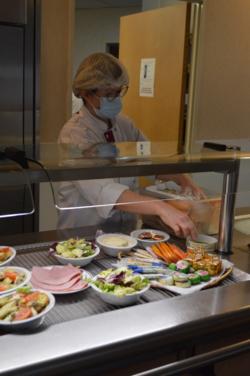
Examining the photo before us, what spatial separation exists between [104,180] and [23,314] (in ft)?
1.68

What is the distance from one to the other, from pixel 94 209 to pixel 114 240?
236 mm

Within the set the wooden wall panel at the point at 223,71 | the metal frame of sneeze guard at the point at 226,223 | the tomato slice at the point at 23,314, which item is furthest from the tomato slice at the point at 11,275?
the wooden wall panel at the point at 223,71

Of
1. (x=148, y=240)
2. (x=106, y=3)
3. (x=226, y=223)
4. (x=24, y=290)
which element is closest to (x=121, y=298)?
(x=24, y=290)

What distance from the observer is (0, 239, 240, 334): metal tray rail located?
3.84 ft

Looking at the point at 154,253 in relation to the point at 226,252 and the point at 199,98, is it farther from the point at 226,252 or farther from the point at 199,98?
the point at 199,98

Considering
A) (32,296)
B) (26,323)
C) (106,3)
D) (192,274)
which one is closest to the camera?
(26,323)

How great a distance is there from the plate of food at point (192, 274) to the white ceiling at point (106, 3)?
520 cm

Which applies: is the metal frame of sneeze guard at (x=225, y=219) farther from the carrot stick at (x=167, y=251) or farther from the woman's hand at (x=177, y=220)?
the carrot stick at (x=167, y=251)

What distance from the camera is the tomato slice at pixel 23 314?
→ 1054 millimetres

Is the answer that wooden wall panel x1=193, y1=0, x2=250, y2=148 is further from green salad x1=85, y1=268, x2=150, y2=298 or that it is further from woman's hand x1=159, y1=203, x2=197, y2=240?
green salad x1=85, y1=268, x2=150, y2=298

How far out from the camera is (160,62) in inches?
151

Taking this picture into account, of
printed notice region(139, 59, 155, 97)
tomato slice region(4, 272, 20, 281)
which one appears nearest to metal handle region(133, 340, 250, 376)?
tomato slice region(4, 272, 20, 281)

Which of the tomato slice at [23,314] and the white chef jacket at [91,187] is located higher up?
the white chef jacket at [91,187]

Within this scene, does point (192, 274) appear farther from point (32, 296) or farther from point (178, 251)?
point (32, 296)
